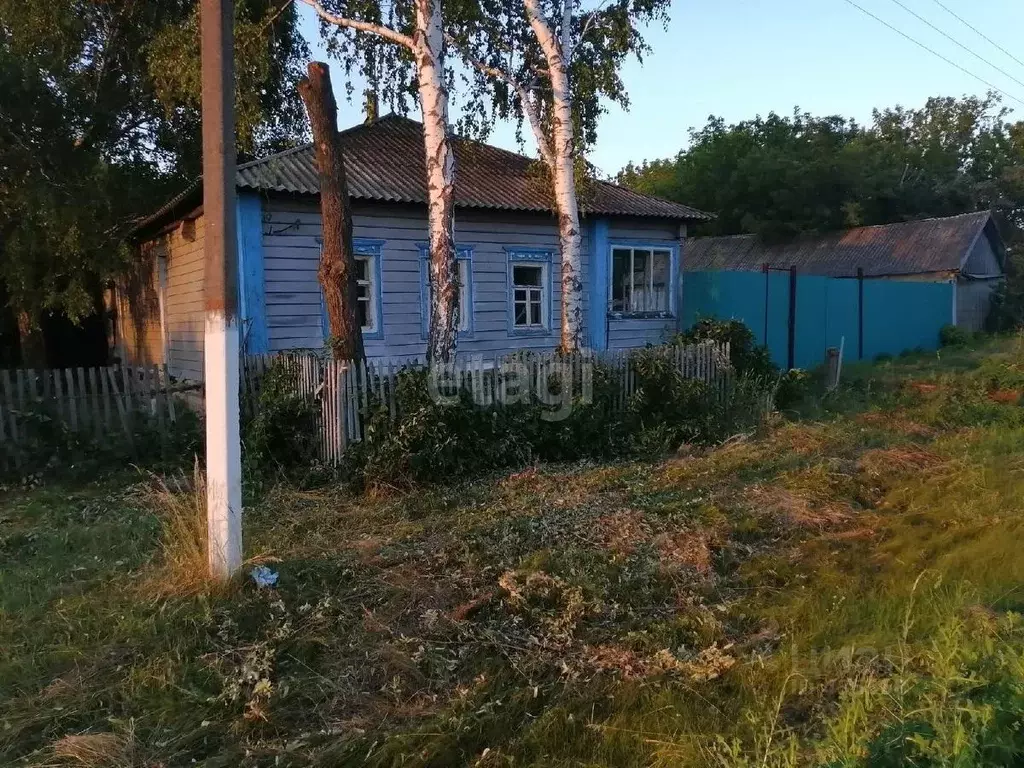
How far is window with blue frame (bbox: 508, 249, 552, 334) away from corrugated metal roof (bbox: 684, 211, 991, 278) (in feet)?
50.9

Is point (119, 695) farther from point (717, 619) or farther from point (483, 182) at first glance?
point (483, 182)

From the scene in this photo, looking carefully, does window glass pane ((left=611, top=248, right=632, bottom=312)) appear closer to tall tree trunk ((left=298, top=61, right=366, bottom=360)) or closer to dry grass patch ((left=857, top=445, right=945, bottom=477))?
dry grass patch ((left=857, top=445, right=945, bottom=477))

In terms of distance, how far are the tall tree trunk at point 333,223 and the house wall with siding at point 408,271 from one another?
8.26 feet

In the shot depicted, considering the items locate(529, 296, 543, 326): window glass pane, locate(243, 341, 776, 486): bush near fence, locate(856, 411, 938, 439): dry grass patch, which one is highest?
locate(529, 296, 543, 326): window glass pane

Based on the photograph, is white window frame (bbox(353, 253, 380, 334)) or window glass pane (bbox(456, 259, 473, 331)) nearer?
white window frame (bbox(353, 253, 380, 334))

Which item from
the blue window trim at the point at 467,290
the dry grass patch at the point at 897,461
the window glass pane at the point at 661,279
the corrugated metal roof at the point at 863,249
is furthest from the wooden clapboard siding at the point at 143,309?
the corrugated metal roof at the point at 863,249

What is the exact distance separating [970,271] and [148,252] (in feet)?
82.4

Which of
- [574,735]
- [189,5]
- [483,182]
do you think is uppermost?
[189,5]

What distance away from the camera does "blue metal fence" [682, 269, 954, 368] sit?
582 inches

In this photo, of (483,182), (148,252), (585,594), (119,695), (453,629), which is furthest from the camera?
(148,252)

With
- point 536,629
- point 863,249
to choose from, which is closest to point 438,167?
point 536,629

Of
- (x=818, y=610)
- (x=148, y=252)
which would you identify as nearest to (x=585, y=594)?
(x=818, y=610)

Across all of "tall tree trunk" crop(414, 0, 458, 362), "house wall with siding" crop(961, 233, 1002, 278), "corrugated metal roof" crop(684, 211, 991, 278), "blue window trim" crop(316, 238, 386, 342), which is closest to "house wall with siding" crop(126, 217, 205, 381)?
"blue window trim" crop(316, 238, 386, 342)

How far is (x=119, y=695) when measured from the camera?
3348mm
